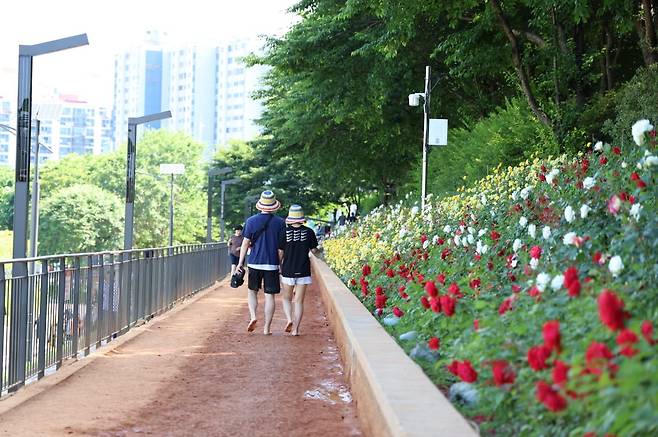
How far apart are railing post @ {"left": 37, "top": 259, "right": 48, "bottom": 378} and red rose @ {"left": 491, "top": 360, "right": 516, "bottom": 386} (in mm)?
5993

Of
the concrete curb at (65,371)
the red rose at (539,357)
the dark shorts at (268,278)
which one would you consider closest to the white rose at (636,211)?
the red rose at (539,357)

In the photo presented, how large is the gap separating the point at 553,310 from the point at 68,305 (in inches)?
272

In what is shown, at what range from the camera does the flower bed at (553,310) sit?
357cm

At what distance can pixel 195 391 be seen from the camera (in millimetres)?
8914

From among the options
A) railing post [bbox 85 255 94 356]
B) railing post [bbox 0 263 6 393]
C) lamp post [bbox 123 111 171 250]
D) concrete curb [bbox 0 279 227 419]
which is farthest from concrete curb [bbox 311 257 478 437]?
lamp post [bbox 123 111 171 250]

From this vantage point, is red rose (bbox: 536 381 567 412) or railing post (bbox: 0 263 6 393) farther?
railing post (bbox: 0 263 6 393)

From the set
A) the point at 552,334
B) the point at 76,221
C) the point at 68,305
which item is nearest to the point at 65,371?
the point at 68,305

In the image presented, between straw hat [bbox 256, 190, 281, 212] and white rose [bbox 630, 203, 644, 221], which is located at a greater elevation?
straw hat [bbox 256, 190, 281, 212]

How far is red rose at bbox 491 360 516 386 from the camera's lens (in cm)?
434

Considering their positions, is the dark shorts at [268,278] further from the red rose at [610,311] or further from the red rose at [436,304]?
the red rose at [610,311]

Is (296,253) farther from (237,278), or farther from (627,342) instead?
(627,342)

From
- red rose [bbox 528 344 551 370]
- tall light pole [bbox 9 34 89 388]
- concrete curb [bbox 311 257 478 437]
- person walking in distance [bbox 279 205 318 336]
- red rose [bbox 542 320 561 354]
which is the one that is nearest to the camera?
red rose [bbox 542 320 561 354]

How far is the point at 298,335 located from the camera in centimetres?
1391

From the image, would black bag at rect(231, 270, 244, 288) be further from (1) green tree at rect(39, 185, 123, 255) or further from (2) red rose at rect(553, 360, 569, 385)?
(1) green tree at rect(39, 185, 123, 255)
